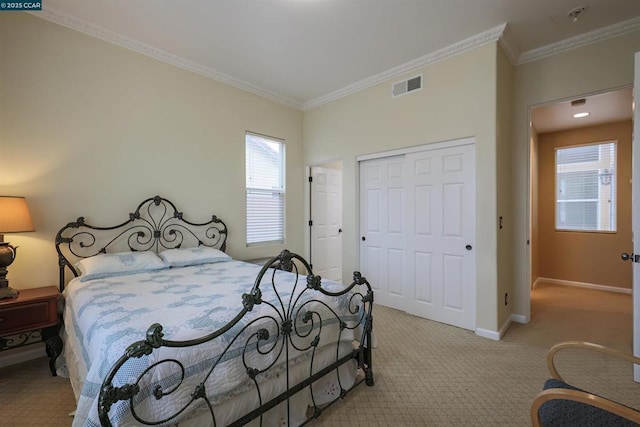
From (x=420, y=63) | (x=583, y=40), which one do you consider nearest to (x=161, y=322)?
(x=420, y=63)

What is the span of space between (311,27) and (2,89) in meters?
2.76

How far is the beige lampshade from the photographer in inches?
85.3

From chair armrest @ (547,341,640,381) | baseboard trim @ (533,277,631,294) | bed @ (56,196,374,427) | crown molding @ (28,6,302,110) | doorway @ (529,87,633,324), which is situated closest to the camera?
bed @ (56,196,374,427)

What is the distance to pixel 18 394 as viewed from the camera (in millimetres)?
2092

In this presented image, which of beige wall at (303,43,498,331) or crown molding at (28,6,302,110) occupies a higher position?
crown molding at (28,6,302,110)

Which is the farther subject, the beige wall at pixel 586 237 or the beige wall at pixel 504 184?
the beige wall at pixel 586 237

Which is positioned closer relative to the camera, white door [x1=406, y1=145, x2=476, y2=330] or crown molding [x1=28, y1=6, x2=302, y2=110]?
crown molding [x1=28, y1=6, x2=302, y2=110]

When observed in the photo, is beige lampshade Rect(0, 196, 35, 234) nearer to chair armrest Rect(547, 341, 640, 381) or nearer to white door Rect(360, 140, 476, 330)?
white door Rect(360, 140, 476, 330)

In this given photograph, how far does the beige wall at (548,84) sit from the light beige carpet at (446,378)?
2.65ft

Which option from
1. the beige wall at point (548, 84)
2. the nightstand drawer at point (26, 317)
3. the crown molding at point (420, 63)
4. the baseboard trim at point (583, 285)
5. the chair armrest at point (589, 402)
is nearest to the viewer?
the chair armrest at point (589, 402)

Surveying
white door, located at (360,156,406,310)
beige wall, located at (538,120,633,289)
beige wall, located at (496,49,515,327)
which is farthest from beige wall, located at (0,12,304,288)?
beige wall, located at (538,120,633,289)

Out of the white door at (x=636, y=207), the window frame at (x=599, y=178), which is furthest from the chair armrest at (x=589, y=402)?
the window frame at (x=599, y=178)

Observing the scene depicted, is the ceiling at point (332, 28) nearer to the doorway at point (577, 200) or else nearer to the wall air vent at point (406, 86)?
the wall air vent at point (406, 86)

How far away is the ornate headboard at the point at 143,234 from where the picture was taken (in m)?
2.74
